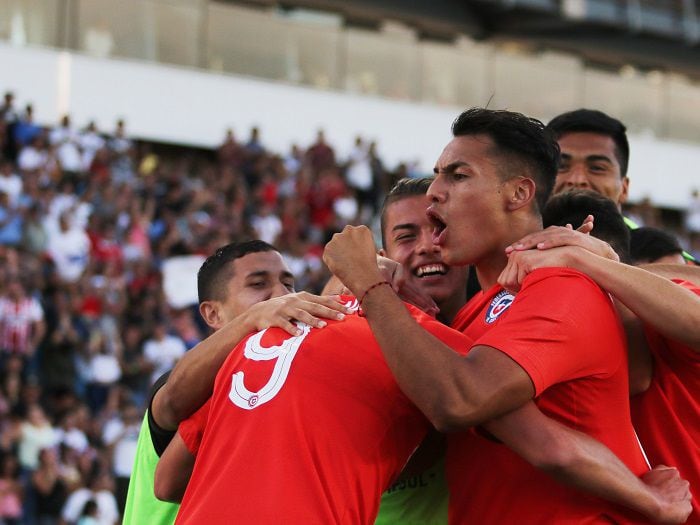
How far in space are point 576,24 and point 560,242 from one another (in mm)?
26754

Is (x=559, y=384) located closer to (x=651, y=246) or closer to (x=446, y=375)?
(x=446, y=375)

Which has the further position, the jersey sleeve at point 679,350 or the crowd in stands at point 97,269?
the crowd in stands at point 97,269

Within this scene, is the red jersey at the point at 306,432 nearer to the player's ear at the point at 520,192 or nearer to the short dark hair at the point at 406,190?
the player's ear at the point at 520,192

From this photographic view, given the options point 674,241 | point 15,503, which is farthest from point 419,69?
point 674,241

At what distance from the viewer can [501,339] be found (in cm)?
340

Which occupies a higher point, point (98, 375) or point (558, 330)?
point (558, 330)

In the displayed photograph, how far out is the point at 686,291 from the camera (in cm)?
358

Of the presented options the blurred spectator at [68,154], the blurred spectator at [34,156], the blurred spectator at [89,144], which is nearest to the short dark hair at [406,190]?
the blurred spectator at [34,156]

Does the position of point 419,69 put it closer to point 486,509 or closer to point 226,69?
point 226,69

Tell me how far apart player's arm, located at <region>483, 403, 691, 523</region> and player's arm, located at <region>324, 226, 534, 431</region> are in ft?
0.24

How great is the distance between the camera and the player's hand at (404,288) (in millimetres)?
4156

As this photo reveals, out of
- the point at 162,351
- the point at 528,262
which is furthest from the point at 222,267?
the point at 162,351

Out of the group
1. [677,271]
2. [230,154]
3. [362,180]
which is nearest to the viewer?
[677,271]

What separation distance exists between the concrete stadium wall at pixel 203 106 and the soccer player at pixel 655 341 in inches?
718
